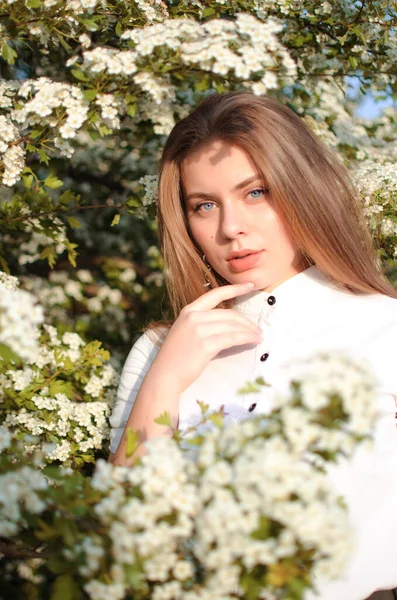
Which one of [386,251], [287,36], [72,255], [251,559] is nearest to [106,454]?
[72,255]

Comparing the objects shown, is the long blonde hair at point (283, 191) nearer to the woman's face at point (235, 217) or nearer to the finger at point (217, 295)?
the woman's face at point (235, 217)

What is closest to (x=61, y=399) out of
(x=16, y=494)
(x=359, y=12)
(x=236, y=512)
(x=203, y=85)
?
(x=16, y=494)

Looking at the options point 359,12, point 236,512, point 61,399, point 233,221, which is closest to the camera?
point 236,512

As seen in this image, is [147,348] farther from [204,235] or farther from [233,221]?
[233,221]

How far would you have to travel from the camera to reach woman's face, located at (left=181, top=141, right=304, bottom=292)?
2287mm

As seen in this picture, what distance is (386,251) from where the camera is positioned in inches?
122

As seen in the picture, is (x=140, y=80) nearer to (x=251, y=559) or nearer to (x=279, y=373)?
(x=279, y=373)

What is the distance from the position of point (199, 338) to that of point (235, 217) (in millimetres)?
465

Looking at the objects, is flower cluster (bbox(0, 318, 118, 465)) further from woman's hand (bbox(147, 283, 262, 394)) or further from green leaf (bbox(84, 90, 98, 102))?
green leaf (bbox(84, 90, 98, 102))

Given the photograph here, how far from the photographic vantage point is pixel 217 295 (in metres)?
2.38

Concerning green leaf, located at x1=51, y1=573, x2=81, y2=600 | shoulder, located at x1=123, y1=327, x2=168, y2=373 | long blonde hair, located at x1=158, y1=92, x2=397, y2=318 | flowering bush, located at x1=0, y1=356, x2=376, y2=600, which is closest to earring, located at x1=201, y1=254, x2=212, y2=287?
long blonde hair, located at x1=158, y1=92, x2=397, y2=318

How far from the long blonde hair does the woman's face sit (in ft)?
0.14

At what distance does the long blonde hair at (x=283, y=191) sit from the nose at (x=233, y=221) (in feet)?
0.54

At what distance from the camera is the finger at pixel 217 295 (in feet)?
7.71
